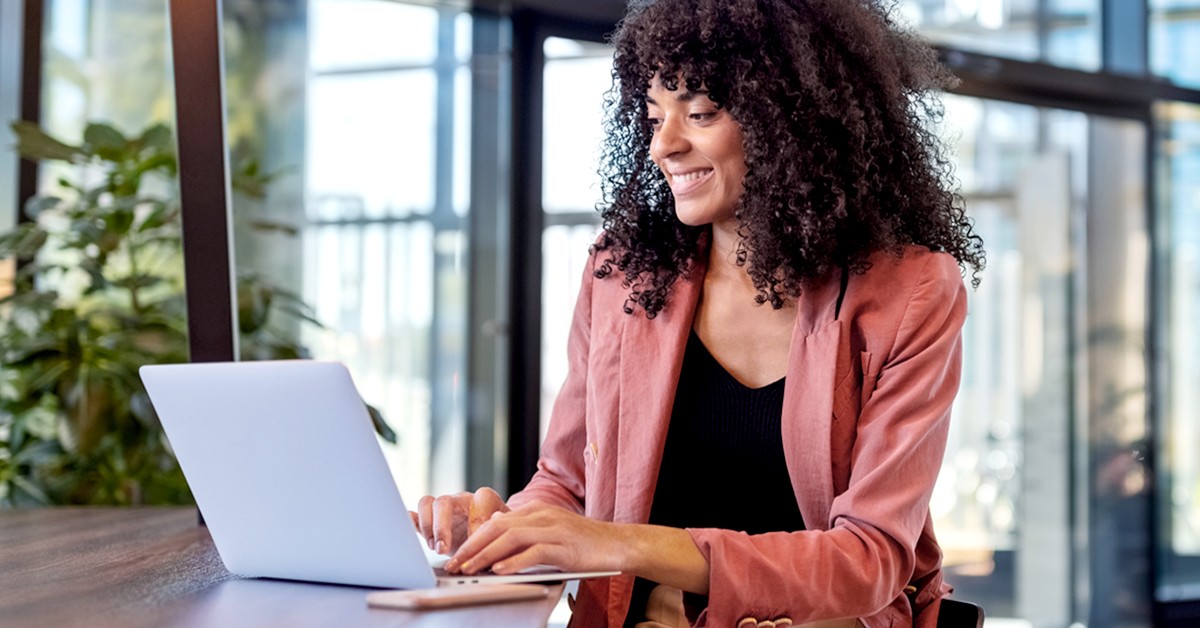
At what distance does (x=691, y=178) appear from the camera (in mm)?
1554

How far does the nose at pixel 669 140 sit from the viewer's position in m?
1.54

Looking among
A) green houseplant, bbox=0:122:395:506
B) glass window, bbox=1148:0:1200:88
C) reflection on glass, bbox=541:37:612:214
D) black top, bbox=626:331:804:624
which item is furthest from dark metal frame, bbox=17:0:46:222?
glass window, bbox=1148:0:1200:88

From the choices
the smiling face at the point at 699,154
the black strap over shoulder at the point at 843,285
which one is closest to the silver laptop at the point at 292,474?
the black strap over shoulder at the point at 843,285

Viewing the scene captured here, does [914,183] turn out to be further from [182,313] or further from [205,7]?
[182,313]

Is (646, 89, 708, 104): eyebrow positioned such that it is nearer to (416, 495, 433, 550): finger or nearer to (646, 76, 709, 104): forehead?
(646, 76, 709, 104): forehead

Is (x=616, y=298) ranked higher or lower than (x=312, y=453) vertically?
higher

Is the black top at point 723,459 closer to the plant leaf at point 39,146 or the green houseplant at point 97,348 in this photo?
the green houseplant at point 97,348

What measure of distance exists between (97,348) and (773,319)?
1.70 meters

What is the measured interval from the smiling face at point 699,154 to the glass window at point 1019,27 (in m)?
2.61

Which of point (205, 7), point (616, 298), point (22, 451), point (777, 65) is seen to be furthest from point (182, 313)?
point (777, 65)

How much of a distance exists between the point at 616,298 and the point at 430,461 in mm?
1933

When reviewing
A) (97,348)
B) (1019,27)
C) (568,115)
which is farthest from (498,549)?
(1019,27)

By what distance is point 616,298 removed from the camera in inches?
63.7

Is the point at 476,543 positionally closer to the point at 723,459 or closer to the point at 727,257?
the point at 723,459
